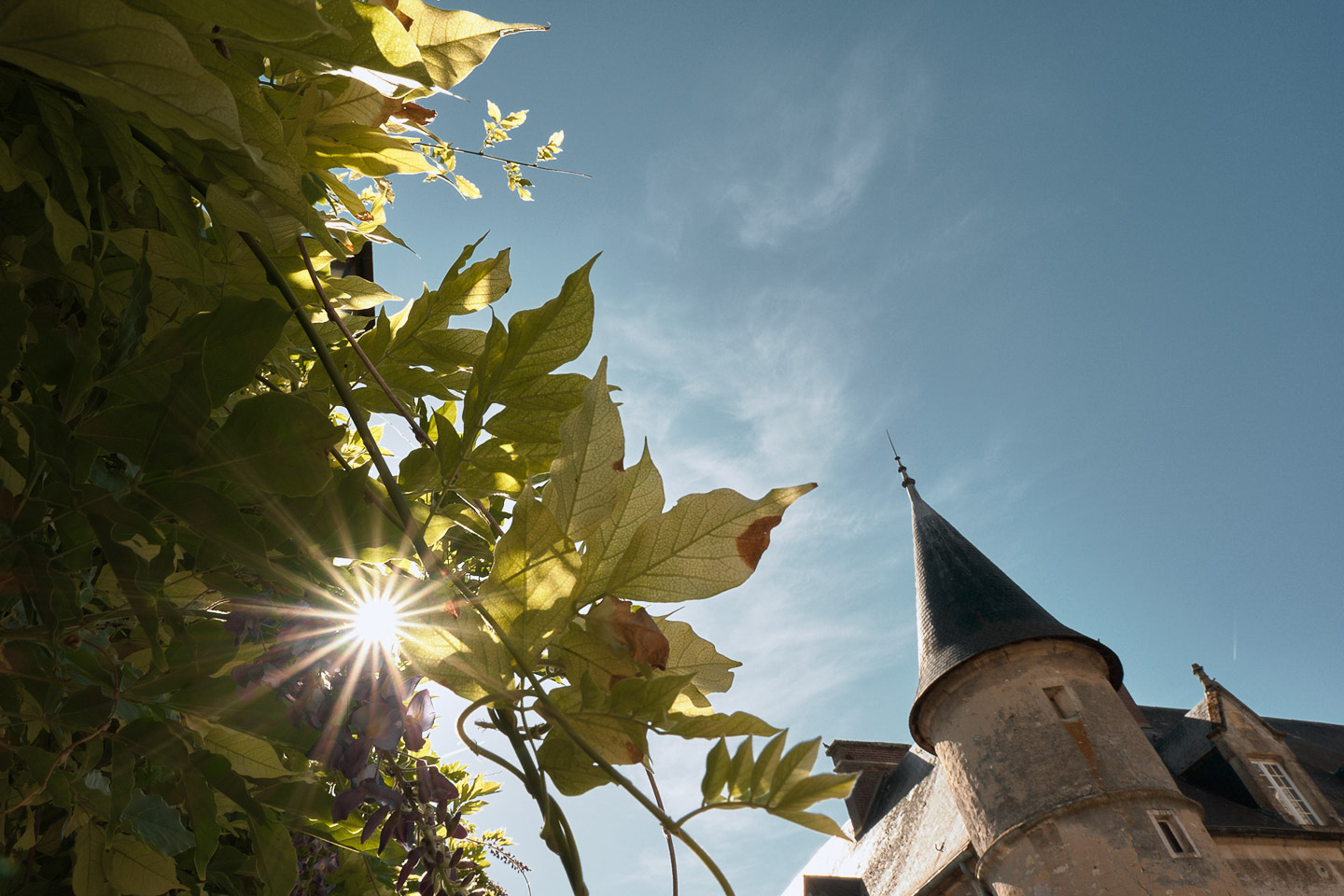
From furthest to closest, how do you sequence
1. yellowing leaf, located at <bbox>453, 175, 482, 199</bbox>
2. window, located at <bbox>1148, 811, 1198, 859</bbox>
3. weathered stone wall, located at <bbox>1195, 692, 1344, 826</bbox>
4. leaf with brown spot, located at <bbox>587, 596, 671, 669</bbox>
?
weathered stone wall, located at <bbox>1195, 692, 1344, 826</bbox> → window, located at <bbox>1148, 811, 1198, 859</bbox> → yellowing leaf, located at <bbox>453, 175, 482, 199</bbox> → leaf with brown spot, located at <bbox>587, 596, 671, 669</bbox>

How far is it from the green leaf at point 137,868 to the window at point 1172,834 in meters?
17.0

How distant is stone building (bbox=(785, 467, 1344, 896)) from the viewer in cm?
1425

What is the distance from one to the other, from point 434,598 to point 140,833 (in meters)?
0.45

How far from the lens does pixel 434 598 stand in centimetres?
52

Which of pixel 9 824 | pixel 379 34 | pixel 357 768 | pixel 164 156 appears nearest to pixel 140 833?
pixel 357 768

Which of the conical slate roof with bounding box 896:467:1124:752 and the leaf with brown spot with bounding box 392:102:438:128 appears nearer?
the leaf with brown spot with bounding box 392:102:438:128

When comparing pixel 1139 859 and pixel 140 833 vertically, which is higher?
pixel 1139 859

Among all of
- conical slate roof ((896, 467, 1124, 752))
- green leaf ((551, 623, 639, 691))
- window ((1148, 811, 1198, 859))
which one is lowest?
green leaf ((551, 623, 639, 691))

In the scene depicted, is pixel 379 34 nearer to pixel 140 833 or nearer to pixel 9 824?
pixel 140 833

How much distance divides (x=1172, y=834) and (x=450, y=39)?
17573mm

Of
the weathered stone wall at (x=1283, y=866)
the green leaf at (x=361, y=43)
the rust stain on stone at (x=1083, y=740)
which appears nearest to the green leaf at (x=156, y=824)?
the green leaf at (x=361, y=43)

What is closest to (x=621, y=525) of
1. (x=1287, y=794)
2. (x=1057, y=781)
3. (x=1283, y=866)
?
(x=1057, y=781)

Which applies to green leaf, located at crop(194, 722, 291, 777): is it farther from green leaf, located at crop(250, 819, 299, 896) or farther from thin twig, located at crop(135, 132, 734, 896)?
thin twig, located at crop(135, 132, 734, 896)

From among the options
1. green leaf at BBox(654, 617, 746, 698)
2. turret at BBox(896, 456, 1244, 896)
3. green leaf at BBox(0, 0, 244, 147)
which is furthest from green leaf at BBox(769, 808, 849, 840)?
turret at BBox(896, 456, 1244, 896)
